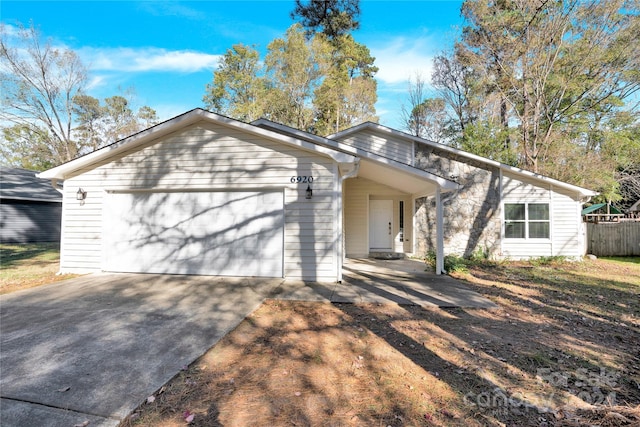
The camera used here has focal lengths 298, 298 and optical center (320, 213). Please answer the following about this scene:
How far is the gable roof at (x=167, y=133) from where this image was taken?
21.2 ft

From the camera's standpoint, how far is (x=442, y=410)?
8.05 feet

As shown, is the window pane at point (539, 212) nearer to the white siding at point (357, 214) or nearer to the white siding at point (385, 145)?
the white siding at point (385, 145)

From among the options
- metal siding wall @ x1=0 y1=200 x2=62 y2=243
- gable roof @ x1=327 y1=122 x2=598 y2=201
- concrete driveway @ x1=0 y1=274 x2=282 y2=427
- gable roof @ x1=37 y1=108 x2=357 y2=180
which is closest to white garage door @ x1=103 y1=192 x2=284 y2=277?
concrete driveway @ x1=0 y1=274 x2=282 y2=427

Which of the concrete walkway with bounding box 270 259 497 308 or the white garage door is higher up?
the white garage door

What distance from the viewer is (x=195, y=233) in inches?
283

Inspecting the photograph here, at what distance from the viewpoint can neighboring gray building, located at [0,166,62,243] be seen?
48.8 feet

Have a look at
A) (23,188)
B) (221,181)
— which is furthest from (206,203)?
(23,188)

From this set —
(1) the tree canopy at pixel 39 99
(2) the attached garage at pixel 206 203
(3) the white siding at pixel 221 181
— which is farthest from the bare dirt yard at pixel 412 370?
(1) the tree canopy at pixel 39 99

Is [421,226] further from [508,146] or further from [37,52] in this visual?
[37,52]

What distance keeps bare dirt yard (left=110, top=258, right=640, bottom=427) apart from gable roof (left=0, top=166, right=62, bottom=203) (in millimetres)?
17627

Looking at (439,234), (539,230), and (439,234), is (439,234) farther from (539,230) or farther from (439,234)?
(539,230)

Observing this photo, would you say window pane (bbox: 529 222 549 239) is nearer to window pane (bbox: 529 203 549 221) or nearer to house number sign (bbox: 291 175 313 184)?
window pane (bbox: 529 203 549 221)

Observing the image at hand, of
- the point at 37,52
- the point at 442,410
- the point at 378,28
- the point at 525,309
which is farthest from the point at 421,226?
the point at 37,52

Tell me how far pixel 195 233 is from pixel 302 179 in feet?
9.64
